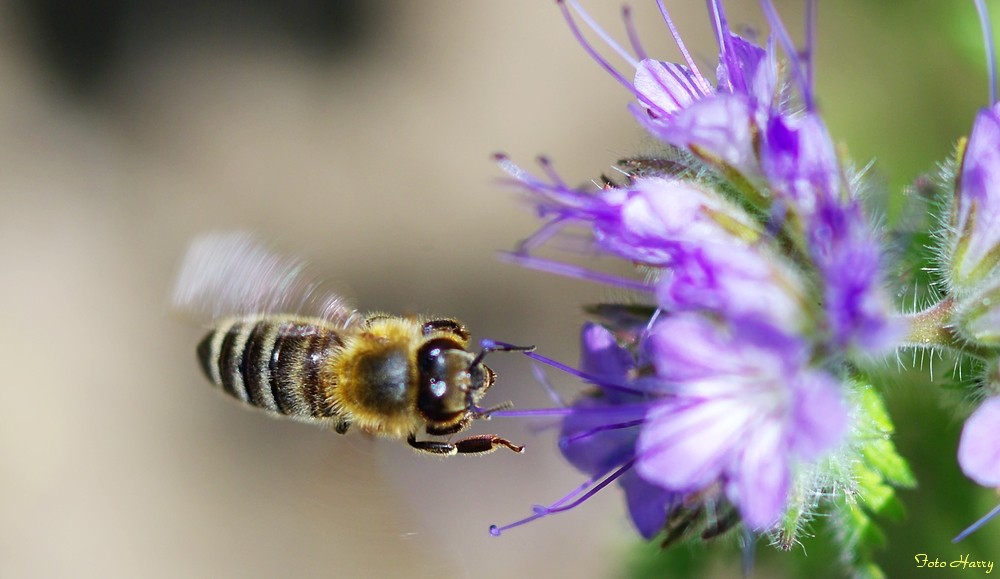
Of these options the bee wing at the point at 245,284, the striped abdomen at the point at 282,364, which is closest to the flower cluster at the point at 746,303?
the striped abdomen at the point at 282,364

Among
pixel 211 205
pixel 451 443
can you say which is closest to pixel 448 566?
pixel 451 443

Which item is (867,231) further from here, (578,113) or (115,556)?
(115,556)

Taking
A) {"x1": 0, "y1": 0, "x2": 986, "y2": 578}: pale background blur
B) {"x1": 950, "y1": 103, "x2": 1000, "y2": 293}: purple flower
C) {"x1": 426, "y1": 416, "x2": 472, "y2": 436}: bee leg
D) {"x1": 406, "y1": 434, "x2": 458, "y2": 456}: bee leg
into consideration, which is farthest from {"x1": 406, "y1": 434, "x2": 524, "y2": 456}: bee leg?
{"x1": 0, "y1": 0, "x2": 986, "y2": 578}: pale background blur

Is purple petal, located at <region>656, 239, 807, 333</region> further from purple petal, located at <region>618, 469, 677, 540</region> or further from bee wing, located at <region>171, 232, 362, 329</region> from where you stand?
bee wing, located at <region>171, 232, 362, 329</region>

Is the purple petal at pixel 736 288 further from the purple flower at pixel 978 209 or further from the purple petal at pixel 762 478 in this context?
the purple flower at pixel 978 209

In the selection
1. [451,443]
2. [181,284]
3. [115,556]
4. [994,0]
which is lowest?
[115,556]
